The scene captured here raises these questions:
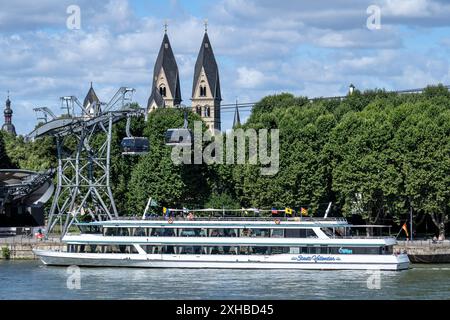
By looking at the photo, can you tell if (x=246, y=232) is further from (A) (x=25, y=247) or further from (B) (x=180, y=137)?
(A) (x=25, y=247)

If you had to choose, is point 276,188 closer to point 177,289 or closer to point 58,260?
point 58,260

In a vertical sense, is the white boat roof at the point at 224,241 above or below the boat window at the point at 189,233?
below

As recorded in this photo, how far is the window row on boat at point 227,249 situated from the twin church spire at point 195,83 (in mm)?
108258

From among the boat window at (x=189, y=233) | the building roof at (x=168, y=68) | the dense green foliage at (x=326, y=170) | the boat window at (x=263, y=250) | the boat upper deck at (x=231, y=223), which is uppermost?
the building roof at (x=168, y=68)

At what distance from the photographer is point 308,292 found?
55.0 metres

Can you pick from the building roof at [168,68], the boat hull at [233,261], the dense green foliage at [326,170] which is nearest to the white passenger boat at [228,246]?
the boat hull at [233,261]

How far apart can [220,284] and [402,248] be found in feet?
73.4

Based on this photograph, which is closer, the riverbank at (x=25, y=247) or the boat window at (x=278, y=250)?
the boat window at (x=278, y=250)

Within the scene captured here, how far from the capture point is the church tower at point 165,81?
183 meters

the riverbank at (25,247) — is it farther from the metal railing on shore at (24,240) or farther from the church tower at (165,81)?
the church tower at (165,81)

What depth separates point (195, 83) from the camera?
18888 cm

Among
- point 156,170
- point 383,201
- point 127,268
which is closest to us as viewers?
point 127,268

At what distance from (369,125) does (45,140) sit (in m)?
35.0
